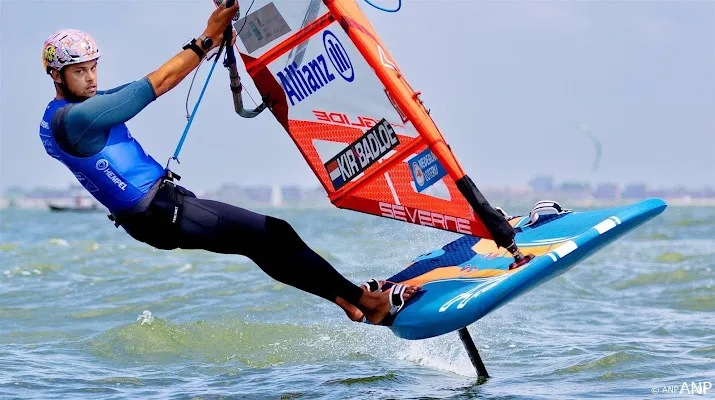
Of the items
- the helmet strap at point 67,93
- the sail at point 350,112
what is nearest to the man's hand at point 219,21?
the sail at point 350,112

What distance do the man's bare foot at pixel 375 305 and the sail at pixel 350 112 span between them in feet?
1.43

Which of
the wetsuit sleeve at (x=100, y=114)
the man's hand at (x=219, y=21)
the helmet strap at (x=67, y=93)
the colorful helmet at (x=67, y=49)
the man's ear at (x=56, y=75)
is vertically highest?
the man's hand at (x=219, y=21)

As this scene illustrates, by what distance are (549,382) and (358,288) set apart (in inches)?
51.9

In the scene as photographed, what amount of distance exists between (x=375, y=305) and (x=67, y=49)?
6.54ft

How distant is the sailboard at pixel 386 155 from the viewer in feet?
15.4

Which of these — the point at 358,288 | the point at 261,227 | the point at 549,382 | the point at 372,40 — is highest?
the point at 372,40

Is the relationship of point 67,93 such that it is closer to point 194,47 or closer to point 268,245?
point 194,47

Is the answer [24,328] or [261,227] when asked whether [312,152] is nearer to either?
[261,227]

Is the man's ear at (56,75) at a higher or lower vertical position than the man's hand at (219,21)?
lower

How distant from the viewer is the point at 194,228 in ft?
15.2

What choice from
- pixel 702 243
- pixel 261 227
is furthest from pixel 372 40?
pixel 702 243

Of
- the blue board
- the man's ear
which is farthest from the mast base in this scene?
the man's ear

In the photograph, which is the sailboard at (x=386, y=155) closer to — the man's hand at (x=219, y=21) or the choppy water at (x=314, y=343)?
the man's hand at (x=219, y=21)

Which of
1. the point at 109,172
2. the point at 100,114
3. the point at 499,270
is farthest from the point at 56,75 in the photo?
the point at 499,270
